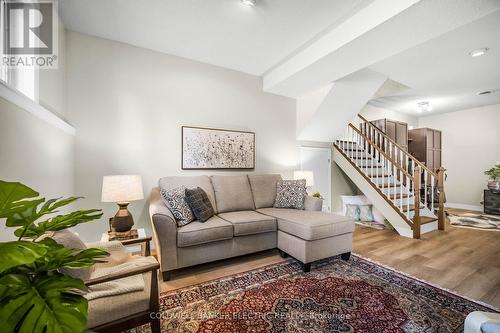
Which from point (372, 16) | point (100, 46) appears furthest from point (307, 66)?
point (100, 46)

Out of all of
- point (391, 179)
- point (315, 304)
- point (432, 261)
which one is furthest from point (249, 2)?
point (391, 179)

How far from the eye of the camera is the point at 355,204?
451 centimetres

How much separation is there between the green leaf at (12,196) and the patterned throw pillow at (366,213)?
4875 millimetres

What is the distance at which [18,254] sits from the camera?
49 cm

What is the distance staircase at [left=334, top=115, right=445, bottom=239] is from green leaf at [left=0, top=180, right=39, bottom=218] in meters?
4.28

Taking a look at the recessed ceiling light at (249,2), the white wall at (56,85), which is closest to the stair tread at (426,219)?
the recessed ceiling light at (249,2)

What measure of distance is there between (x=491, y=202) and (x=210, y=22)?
717 centimetres

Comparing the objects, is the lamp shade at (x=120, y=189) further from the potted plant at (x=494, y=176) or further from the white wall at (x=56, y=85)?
the potted plant at (x=494, y=176)

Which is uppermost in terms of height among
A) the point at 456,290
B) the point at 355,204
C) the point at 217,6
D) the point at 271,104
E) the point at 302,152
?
the point at 217,6

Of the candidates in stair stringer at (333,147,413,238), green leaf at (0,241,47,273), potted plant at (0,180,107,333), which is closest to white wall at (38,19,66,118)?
potted plant at (0,180,107,333)

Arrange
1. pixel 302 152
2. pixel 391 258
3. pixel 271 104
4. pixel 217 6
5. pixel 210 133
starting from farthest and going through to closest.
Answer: pixel 302 152, pixel 271 104, pixel 210 133, pixel 391 258, pixel 217 6

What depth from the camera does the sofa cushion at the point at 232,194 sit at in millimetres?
2936

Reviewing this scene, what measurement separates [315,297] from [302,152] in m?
2.88

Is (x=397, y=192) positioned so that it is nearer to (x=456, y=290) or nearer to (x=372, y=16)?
(x=456, y=290)
